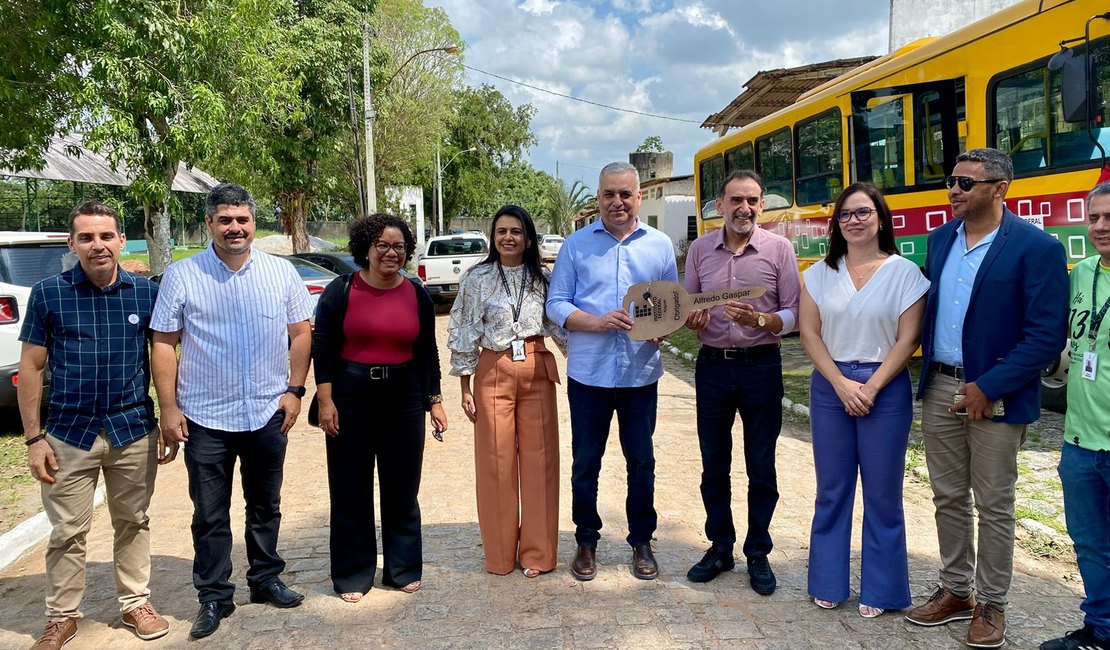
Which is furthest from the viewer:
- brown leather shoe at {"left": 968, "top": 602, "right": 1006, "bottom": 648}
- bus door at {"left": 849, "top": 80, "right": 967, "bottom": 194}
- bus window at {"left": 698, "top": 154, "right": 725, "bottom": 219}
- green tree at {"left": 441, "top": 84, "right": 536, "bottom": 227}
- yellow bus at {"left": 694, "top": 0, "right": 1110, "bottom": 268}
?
green tree at {"left": 441, "top": 84, "right": 536, "bottom": 227}

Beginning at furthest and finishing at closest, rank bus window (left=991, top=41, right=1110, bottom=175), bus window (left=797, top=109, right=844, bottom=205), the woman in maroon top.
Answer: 1. bus window (left=797, top=109, right=844, bottom=205)
2. bus window (left=991, top=41, right=1110, bottom=175)
3. the woman in maroon top

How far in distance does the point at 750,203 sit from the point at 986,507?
164cm

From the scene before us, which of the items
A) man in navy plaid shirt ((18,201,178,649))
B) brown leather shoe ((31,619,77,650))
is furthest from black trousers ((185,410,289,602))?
brown leather shoe ((31,619,77,650))

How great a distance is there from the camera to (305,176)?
18.7 meters

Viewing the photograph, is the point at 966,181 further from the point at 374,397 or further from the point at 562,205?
the point at 562,205

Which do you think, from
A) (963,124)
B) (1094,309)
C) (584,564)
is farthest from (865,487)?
(963,124)

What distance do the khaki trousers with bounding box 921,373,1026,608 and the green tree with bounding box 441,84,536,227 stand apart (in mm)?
45035

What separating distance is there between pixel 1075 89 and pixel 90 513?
6613 mm

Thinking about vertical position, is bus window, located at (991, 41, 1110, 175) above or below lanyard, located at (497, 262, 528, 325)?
above

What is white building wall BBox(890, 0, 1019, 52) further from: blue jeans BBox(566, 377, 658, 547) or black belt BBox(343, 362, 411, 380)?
black belt BBox(343, 362, 411, 380)

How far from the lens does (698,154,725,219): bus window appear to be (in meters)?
14.2

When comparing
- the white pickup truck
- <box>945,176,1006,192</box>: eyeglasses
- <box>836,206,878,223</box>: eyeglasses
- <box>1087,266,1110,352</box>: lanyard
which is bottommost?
<box>1087,266,1110,352</box>: lanyard

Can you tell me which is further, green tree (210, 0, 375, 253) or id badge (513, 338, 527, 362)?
green tree (210, 0, 375, 253)

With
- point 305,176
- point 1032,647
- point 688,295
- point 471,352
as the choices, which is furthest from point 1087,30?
point 305,176
